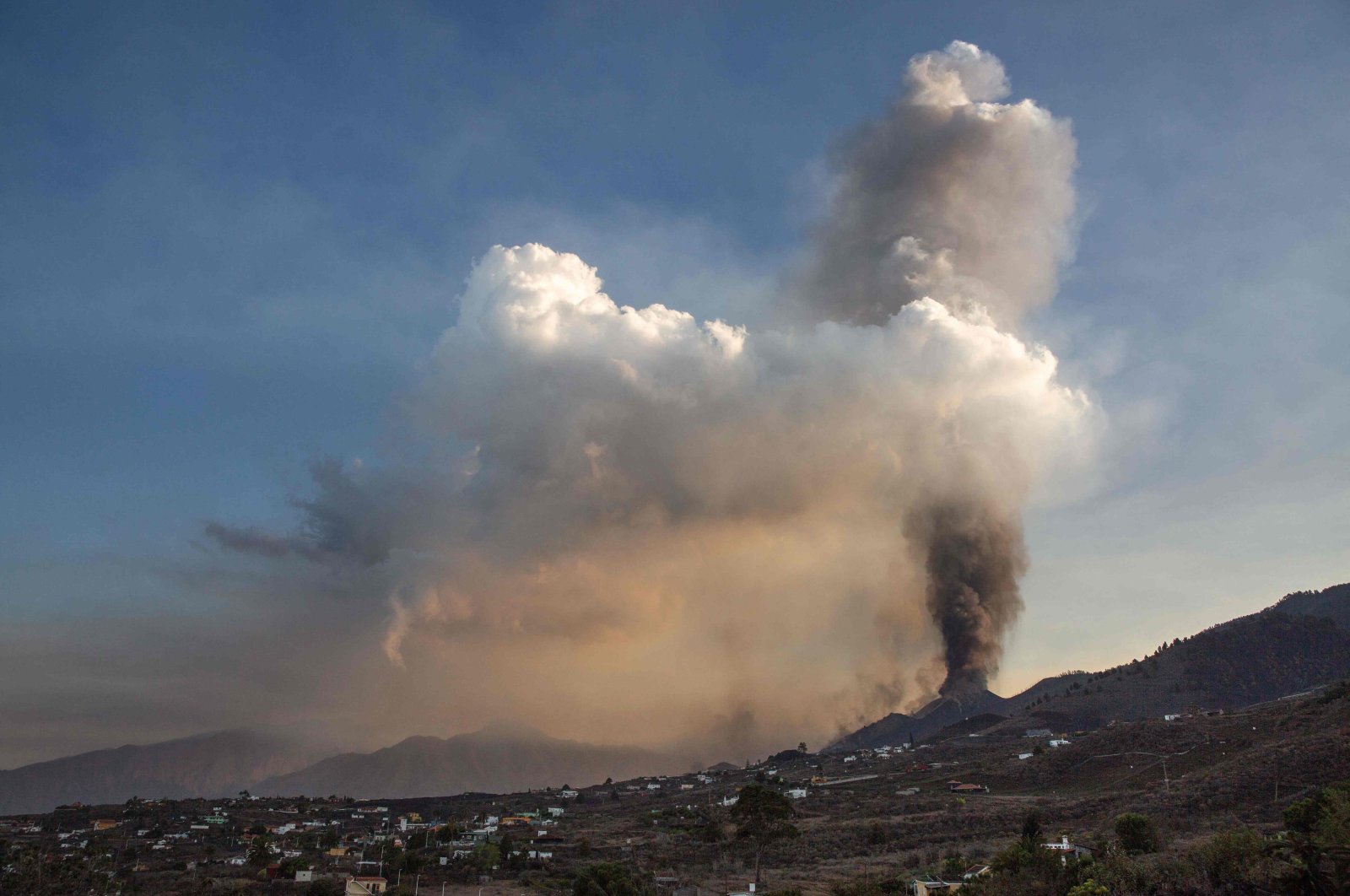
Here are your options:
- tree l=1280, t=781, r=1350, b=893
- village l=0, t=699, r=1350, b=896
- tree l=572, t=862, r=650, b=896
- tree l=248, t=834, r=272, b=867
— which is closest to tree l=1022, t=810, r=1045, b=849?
village l=0, t=699, r=1350, b=896

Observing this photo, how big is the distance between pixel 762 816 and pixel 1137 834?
2903 cm

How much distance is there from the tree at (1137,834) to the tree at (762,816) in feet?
89.2

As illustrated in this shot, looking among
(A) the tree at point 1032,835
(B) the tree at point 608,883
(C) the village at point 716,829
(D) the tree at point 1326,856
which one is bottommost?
(C) the village at point 716,829

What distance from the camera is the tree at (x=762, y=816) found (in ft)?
215

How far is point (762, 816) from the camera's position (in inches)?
2601

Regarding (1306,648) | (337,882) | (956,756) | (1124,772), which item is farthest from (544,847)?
(1306,648)

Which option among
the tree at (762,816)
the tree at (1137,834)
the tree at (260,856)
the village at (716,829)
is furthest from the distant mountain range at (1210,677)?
the tree at (260,856)

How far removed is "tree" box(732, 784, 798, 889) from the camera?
215 ft

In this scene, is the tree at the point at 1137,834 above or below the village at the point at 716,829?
above

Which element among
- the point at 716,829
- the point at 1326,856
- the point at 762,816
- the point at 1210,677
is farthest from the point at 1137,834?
the point at 1210,677

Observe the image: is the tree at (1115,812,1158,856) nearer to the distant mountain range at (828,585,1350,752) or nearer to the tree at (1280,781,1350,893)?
the tree at (1280,781,1350,893)

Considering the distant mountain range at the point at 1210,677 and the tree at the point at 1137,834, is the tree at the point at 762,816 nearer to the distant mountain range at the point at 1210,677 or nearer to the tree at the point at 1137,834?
the tree at the point at 1137,834

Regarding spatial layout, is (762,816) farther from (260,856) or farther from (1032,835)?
(260,856)

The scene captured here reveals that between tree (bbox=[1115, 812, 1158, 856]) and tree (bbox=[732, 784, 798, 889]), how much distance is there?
2720 cm
